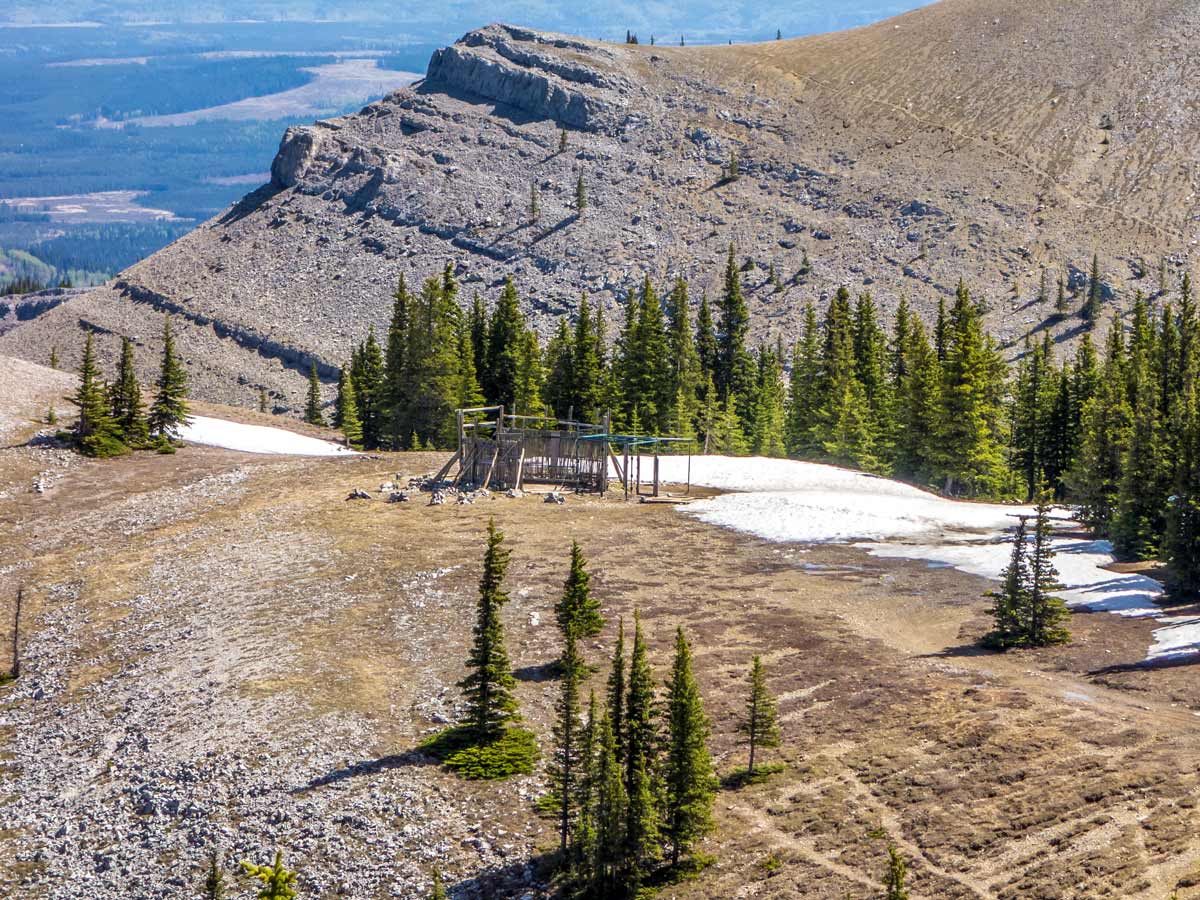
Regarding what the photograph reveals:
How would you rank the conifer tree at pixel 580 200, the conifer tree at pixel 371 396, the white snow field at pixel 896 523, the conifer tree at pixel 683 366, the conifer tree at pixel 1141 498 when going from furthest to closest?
1. the conifer tree at pixel 580 200
2. the conifer tree at pixel 683 366
3. the conifer tree at pixel 371 396
4. the conifer tree at pixel 1141 498
5. the white snow field at pixel 896 523

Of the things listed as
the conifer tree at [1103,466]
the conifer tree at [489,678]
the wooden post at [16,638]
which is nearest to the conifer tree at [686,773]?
the conifer tree at [489,678]

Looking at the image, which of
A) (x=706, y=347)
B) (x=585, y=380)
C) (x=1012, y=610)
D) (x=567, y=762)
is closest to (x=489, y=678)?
(x=567, y=762)

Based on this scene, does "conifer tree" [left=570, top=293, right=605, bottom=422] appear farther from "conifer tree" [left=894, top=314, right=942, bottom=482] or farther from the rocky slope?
the rocky slope

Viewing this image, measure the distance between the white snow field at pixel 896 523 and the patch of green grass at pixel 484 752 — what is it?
16.3 m

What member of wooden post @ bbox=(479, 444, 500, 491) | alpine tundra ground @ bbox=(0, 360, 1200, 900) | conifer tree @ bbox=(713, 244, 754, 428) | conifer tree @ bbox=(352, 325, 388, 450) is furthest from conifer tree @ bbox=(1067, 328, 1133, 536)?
conifer tree @ bbox=(713, 244, 754, 428)

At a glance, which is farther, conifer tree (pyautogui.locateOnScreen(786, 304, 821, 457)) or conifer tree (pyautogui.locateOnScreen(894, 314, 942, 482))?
conifer tree (pyautogui.locateOnScreen(786, 304, 821, 457))

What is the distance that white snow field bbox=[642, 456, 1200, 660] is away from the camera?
151 ft

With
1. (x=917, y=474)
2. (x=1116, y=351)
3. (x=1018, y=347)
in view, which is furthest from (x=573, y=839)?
(x=1018, y=347)

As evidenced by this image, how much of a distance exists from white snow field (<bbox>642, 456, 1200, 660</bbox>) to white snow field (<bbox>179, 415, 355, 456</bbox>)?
19728 millimetres

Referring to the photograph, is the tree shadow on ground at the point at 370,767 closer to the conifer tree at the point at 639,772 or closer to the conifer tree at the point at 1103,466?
the conifer tree at the point at 639,772

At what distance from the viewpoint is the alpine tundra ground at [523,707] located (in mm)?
30516

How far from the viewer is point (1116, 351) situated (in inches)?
3324

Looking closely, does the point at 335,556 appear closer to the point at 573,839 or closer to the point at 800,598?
the point at 800,598

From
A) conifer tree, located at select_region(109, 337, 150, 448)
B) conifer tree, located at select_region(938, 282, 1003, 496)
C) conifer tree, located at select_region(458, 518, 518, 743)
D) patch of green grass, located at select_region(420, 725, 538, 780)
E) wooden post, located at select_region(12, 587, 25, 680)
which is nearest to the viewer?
patch of green grass, located at select_region(420, 725, 538, 780)
